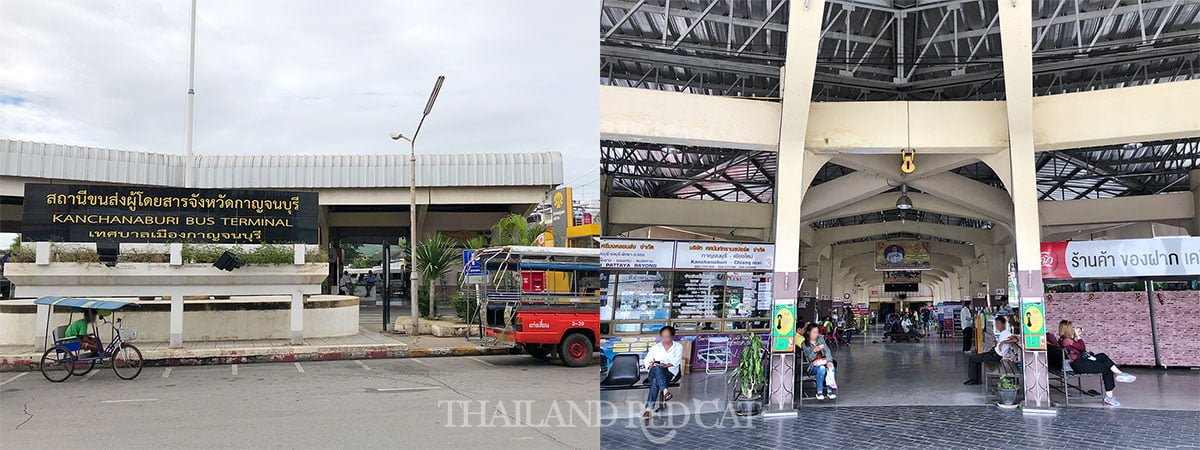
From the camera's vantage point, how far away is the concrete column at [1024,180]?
987 cm

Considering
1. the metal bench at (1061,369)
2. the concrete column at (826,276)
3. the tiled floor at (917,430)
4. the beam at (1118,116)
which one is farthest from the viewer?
the concrete column at (826,276)

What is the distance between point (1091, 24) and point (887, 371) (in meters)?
6.63

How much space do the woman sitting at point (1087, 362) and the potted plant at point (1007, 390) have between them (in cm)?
97

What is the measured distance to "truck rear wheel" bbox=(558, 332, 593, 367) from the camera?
12805 millimetres

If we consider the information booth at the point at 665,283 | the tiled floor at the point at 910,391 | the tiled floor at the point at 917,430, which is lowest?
the tiled floor at the point at 917,430

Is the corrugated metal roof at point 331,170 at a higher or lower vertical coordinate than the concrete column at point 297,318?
higher

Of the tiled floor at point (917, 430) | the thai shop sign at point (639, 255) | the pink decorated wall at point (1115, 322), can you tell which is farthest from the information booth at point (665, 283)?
the pink decorated wall at point (1115, 322)

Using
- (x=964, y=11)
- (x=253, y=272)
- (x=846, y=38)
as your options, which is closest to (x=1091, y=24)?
(x=964, y=11)

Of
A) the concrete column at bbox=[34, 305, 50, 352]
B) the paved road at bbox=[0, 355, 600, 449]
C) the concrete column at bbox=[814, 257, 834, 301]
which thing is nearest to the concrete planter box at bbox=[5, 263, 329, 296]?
the concrete column at bbox=[34, 305, 50, 352]

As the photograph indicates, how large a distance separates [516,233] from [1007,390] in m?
13.1

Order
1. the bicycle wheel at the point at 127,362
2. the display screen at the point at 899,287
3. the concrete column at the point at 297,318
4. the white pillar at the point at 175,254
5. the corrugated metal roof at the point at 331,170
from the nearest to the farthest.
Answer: the bicycle wheel at the point at 127,362, the white pillar at the point at 175,254, the concrete column at the point at 297,318, the corrugated metal roof at the point at 331,170, the display screen at the point at 899,287

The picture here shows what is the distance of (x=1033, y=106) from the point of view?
10719 mm

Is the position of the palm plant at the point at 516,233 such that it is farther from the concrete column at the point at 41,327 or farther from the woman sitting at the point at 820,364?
the woman sitting at the point at 820,364

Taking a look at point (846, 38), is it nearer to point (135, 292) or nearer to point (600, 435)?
point (600, 435)
